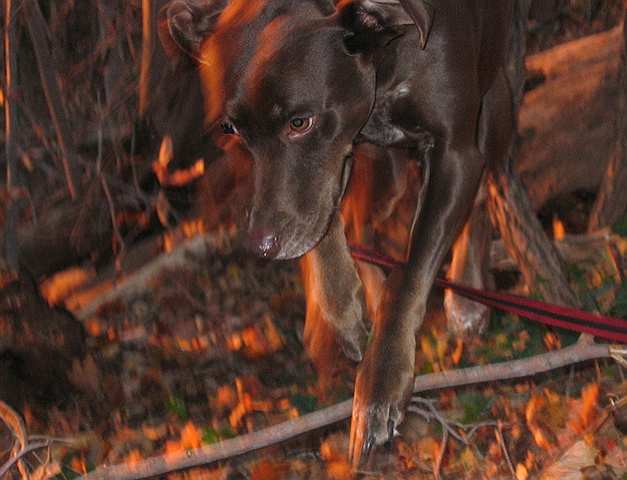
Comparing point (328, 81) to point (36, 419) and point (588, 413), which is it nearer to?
point (588, 413)

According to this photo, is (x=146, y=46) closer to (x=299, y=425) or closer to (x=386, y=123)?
(x=386, y=123)

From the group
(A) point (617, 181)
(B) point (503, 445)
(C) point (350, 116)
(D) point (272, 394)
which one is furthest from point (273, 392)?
(A) point (617, 181)

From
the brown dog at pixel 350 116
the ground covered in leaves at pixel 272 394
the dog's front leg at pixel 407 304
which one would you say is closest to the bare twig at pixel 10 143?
the ground covered in leaves at pixel 272 394

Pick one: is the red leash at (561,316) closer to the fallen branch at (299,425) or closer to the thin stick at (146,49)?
the fallen branch at (299,425)

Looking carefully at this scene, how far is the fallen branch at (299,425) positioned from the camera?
111 inches

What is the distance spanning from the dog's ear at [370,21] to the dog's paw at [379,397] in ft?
3.04

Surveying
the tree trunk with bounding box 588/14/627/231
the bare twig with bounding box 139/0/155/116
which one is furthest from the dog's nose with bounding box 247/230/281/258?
the tree trunk with bounding box 588/14/627/231

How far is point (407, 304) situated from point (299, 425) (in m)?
0.51

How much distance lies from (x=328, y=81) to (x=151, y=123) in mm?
2852

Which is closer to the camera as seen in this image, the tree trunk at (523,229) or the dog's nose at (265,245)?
the dog's nose at (265,245)

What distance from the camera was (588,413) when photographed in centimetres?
371

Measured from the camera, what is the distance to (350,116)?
311 centimetres

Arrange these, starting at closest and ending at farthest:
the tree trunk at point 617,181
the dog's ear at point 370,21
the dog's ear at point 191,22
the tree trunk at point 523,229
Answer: the dog's ear at point 370,21 → the dog's ear at point 191,22 → the tree trunk at point 523,229 → the tree trunk at point 617,181

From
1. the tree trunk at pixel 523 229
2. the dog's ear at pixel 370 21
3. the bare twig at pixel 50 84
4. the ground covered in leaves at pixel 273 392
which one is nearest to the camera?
the dog's ear at pixel 370 21
